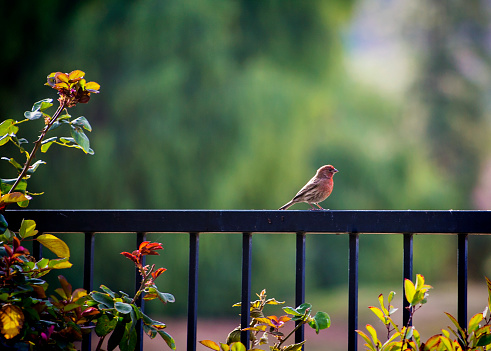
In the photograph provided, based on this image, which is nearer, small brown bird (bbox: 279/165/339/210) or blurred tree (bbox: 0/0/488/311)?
small brown bird (bbox: 279/165/339/210)

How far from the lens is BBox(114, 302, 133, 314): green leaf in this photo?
1.26 m

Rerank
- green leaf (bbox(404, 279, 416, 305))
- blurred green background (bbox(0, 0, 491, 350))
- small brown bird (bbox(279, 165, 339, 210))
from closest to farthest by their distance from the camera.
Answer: green leaf (bbox(404, 279, 416, 305)), small brown bird (bbox(279, 165, 339, 210)), blurred green background (bbox(0, 0, 491, 350))

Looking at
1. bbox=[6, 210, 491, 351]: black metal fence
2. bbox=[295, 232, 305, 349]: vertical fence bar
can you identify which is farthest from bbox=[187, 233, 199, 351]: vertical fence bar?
bbox=[295, 232, 305, 349]: vertical fence bar

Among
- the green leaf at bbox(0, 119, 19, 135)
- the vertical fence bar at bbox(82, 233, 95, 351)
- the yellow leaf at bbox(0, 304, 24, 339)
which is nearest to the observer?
the yellow leaf at bbox(0, 304, 24, 339)

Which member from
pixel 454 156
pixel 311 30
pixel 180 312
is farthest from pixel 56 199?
pixel 454 156

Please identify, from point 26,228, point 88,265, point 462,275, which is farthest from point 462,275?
point 26,228

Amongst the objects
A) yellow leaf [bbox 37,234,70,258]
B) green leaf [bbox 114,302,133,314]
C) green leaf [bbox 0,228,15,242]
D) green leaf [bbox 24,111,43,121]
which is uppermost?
green leaf [bbox 24,111,43,121]

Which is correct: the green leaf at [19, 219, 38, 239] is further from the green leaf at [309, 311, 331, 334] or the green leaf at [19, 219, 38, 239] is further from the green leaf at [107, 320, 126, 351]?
the green leaf at [309, 311, 331, 334]

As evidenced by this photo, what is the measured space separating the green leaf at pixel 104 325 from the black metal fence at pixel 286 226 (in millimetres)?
125

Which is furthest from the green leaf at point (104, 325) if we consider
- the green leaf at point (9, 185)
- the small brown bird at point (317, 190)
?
the small brown bird at point (317, 190)

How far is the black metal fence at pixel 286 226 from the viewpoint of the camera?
1370mm

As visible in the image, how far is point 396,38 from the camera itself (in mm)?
10891

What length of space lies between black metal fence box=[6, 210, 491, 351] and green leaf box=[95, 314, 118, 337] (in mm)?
125

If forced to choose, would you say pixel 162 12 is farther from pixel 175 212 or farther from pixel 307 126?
pixel 175 212
